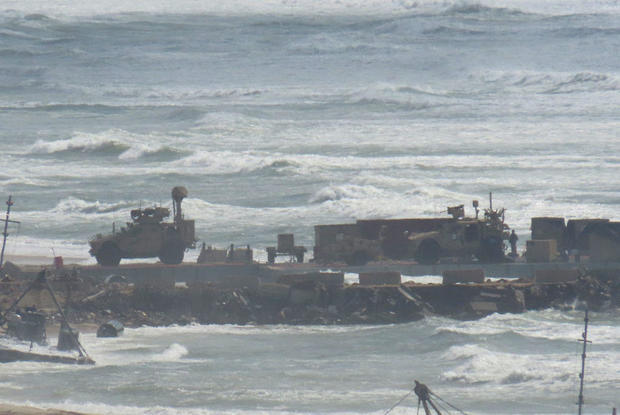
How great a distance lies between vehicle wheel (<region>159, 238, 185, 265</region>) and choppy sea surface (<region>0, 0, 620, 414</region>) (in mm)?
6138

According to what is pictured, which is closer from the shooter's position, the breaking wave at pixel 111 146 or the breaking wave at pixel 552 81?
the breaking wave at pixel 111 146

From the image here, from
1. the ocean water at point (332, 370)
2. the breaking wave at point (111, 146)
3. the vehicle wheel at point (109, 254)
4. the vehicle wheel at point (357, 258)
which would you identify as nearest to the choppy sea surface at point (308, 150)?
the ocean water at point (332, 370)

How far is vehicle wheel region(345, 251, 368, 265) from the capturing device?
1578 inches

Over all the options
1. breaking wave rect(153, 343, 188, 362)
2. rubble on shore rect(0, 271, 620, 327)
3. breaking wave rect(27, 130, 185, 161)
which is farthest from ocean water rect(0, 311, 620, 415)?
breaking wave rect(27, 130, 185, 161)

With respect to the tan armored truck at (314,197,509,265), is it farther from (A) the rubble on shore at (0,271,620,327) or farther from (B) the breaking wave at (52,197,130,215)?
(B) the breaking wave at (52,197,130,215)

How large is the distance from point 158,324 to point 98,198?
25.5 meters

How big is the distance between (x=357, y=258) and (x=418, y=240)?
1.70 meters

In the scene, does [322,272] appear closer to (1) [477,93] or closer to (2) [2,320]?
(2) [2,320]

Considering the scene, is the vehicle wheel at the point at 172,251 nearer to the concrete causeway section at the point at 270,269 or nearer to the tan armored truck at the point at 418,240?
the concrete causeway section at the point at 270,269

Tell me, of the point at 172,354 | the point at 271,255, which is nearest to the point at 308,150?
the point at 271,255

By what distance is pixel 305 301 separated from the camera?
3566 cm

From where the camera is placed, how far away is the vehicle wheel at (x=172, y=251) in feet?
132

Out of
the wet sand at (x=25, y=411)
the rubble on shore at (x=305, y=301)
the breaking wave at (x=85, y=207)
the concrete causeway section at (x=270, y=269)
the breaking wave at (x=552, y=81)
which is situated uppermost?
the breaking wave at (x=552, y=81)

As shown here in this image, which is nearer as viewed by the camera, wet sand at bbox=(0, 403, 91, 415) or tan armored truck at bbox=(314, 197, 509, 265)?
wet sand at bbox=(0, 403, 91, 415)
